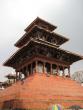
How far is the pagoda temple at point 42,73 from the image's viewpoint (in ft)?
59.5

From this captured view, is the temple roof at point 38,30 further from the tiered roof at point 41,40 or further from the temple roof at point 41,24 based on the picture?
the temple roof at point 41,24

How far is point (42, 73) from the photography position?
23.0 m

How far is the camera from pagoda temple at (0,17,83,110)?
59.5 feet

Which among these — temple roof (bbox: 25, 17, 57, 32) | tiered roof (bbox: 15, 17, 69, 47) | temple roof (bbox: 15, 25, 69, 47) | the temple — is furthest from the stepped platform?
temple roof (bbox: 25, 17, 57, 32)

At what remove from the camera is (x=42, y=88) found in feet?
63.8

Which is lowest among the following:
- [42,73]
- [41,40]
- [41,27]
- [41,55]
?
[42,73]

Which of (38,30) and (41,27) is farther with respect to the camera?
(41,27)

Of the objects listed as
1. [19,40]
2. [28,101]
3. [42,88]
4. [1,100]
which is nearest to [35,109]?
[28,101]

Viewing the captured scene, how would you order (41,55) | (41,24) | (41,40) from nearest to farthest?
1. (41,55)
2. (41,40)
3. (41,24)

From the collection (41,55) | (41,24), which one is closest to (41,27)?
(41,24)

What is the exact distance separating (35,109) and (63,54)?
10.8 metres

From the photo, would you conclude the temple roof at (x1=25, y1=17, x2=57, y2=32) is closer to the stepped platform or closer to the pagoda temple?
the pagoda temple

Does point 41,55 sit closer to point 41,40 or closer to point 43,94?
point 41,40

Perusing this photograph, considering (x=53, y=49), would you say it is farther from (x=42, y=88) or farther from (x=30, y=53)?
(x=42, y=88)
